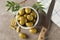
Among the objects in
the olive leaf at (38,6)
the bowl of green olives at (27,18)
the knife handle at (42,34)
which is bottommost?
the knife handle at (42,34)

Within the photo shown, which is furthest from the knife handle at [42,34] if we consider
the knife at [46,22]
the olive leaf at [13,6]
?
the olive leaf at [13,6]

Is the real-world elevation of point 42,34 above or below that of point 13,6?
below

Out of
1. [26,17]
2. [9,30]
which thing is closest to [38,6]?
[26,17]

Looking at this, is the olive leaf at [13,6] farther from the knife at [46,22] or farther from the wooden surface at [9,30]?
the knife at [46,22]

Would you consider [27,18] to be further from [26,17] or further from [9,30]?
[9,30]

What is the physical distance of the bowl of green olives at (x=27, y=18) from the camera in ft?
3.60

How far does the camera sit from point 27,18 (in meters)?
1.10

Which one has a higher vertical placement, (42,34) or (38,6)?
(38,6)

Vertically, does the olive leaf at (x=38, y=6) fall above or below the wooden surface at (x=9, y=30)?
above

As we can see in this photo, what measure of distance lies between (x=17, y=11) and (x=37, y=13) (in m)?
0.10

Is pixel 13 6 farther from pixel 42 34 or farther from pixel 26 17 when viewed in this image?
pixel 42 34

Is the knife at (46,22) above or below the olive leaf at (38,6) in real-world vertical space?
below

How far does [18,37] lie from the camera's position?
3.74 ft

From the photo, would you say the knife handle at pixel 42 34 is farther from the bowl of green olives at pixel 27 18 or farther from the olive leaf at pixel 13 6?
the olive leaf at pixel 13 6
